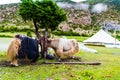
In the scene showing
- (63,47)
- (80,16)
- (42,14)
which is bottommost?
(80,16)

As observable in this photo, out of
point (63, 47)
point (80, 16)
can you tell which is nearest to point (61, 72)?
point (63, 47)

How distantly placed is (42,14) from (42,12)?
0.08 metres

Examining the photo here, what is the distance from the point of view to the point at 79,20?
104312 mm

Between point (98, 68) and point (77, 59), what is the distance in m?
2.07

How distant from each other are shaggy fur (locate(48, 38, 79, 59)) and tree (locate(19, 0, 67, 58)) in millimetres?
400

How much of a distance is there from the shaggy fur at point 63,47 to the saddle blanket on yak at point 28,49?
0.78m

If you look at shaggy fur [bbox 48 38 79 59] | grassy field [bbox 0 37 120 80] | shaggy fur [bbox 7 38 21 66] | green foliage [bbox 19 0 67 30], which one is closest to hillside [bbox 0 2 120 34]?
shaggy fur [bbox 48 38 79 59]

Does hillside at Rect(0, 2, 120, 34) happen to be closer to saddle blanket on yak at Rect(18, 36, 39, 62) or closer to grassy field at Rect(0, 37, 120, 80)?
saddle blanket on yak at Rect(18, 36, 39, 62)

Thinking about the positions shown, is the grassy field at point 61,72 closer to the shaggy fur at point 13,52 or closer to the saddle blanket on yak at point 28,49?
the shaggy fur at point 13,52

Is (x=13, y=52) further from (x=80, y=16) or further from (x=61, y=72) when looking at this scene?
(x=80, y=16)

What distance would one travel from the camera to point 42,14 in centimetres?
1376

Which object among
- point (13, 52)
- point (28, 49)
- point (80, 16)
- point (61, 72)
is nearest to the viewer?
point (61, 72)

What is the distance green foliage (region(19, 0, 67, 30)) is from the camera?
45.3 ft

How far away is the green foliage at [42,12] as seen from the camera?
1380 centimetres
